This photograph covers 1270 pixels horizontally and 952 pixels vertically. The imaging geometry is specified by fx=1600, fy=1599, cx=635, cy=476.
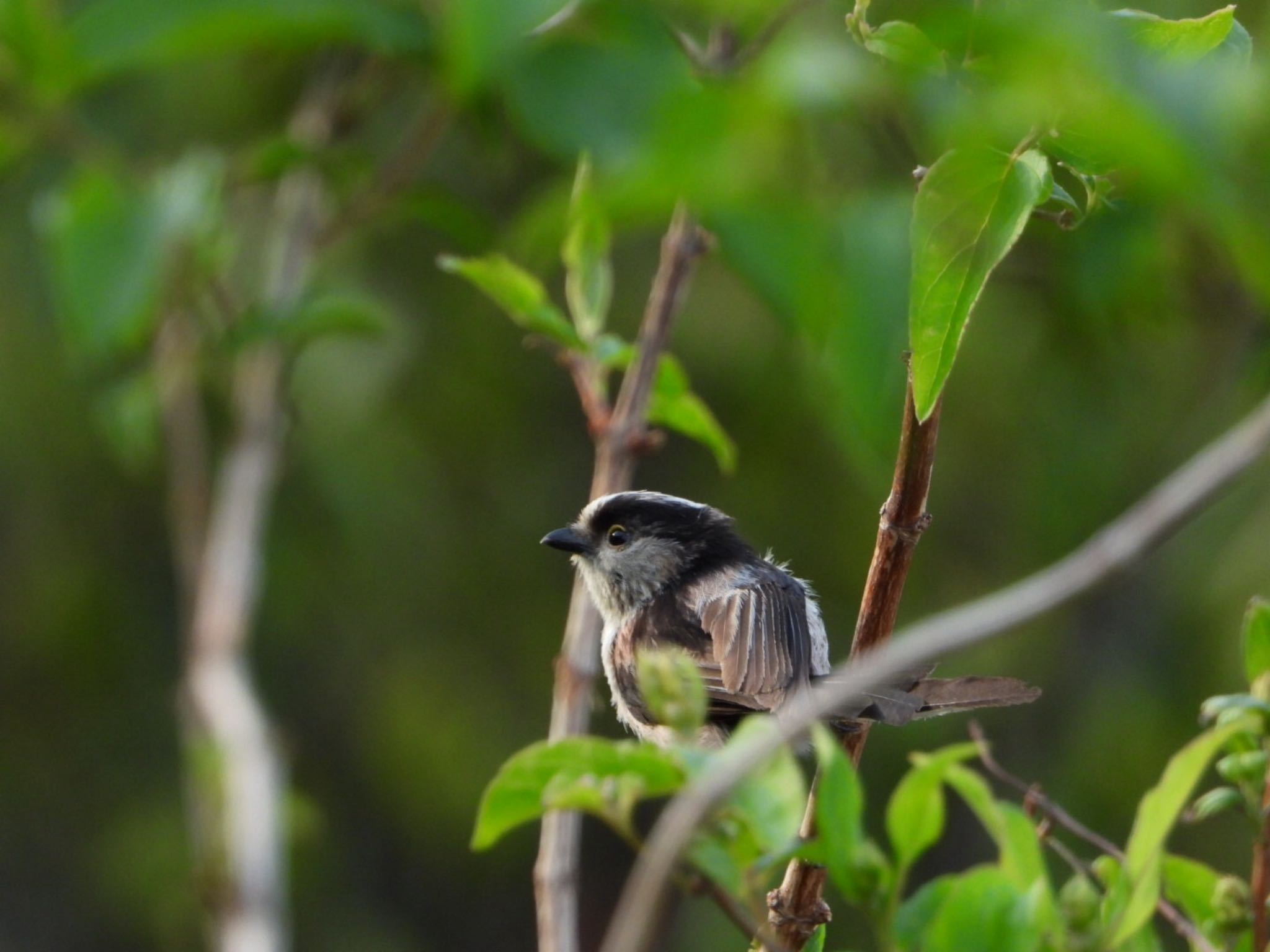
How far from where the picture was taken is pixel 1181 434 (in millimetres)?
7020

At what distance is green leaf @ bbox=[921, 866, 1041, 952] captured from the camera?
57.7 inches

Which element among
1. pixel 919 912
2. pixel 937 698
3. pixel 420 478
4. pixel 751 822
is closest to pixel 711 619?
pixel 937 698

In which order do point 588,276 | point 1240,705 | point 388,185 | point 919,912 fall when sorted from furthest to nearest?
1. point 388,185
2. point 588,276
3. point 1240,705
4. point 919,912

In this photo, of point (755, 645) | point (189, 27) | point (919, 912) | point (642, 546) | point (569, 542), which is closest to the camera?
point (919, 912)

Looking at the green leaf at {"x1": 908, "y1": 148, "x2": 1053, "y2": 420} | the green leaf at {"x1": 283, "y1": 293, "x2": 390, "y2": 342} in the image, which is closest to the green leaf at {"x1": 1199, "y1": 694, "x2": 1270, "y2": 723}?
the green leaf at {"x1": 908, "y1": 148, "x2": 1053, "y2": 420}

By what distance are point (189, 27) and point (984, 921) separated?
1282 mm

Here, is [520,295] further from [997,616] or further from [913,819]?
[997,616]

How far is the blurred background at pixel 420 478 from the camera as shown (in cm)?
355

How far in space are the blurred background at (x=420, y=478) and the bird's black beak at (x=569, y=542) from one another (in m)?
0.75

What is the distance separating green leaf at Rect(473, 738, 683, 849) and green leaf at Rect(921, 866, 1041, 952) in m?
0.28

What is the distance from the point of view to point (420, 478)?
7.48m

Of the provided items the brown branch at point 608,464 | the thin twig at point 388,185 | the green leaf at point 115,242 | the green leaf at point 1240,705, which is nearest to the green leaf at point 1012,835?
the green leaf at point 1240,705

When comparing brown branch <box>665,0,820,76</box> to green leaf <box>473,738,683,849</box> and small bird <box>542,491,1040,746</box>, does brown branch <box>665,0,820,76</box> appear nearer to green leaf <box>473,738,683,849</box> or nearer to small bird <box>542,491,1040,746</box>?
green leaf <box>473,738,683,849</box>

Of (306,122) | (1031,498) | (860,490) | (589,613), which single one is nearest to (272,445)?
(589,613)
